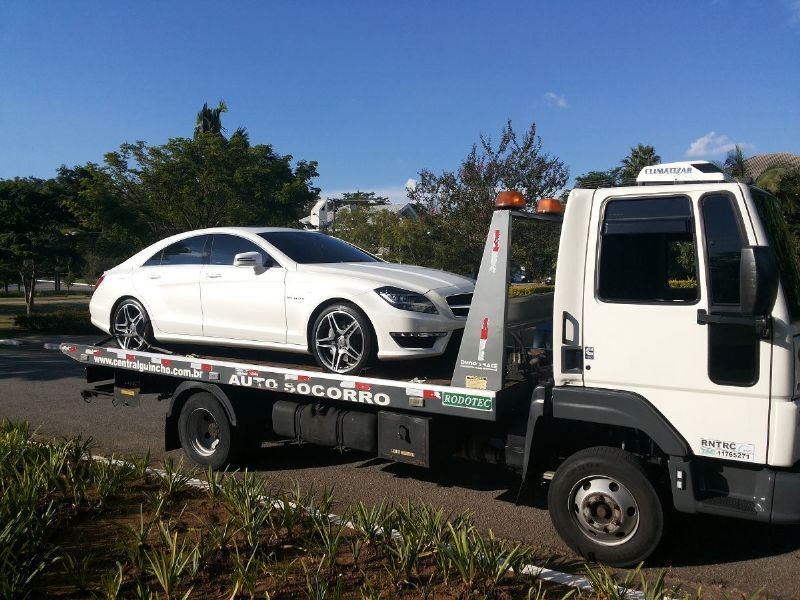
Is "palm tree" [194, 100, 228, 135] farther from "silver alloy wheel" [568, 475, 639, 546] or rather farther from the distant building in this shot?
"silver alloy wheel" [568, 475, 639, 546]

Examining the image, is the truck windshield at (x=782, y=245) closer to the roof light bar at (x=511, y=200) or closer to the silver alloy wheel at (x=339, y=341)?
the roof light bar at (x=511, y=200)

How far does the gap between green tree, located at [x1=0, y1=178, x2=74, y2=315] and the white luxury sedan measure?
58.4 ft

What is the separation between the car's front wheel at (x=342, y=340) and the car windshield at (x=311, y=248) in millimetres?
785

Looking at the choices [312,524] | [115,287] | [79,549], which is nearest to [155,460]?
[115,287]

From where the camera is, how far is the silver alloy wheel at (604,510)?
4297mm

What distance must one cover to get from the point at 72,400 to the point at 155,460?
4025 mm

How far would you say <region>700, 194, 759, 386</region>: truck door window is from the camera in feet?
12.8

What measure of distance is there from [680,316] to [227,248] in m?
4.30

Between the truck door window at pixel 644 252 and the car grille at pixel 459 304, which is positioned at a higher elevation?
the truck door window at pixel 644 252

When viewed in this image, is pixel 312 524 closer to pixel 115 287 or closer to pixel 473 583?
pixel 473 583

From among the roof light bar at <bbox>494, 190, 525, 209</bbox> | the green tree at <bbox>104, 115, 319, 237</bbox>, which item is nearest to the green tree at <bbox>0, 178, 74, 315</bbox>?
the green tree at <bbox>104, 115, 319, 237</bbox>

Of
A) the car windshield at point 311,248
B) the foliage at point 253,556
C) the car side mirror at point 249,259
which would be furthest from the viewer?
the car windshield at point 311,248

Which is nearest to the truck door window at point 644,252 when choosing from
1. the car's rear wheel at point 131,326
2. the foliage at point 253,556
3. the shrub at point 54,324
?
the foliage at point 253,556

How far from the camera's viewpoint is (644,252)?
441 cm
